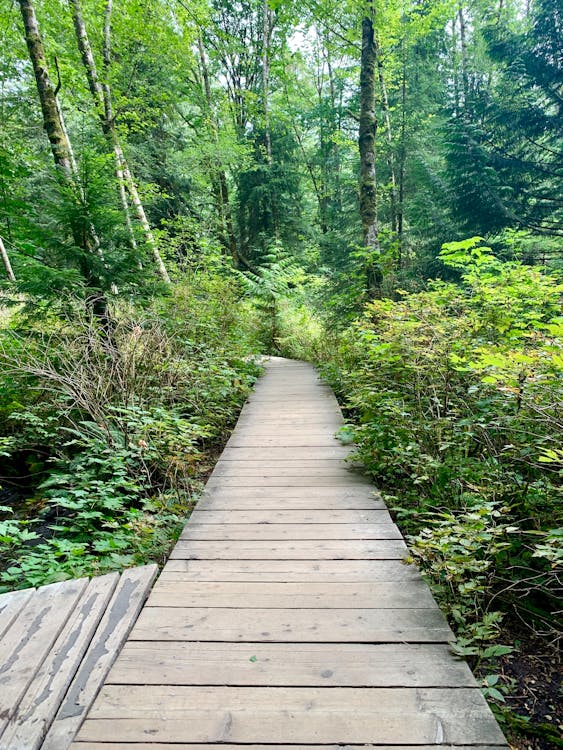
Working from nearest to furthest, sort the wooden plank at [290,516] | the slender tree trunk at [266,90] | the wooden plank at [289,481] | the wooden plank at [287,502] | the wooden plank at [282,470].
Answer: the wooden plank at [290,516], the wooden plank at [287,502], the wooden plank at [289,481], the wooden plank at [282,470], the slender tree trunk at [266,90]

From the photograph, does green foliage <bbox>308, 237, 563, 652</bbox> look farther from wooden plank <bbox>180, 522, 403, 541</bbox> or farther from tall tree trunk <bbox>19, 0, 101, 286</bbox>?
tall tree trunk <bbox>19, 0, 101, 286</bbox>

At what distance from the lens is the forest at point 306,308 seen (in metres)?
2.29

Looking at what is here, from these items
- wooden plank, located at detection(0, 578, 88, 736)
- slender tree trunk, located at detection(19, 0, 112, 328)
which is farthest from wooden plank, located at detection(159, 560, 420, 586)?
slender tree trunk, located at detection(19, 0, 112, 328)

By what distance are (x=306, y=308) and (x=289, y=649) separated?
37.9 ft

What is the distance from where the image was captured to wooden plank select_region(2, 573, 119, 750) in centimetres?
139

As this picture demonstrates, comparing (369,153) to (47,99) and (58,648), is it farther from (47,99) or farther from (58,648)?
(58,648)

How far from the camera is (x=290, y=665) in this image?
5.43 ft

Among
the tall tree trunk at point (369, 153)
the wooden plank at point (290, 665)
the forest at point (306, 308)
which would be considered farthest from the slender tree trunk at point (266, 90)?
the wooden plank at point (290, 665)

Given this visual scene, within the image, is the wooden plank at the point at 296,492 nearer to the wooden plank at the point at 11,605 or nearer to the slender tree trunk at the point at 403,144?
the wooden plank at the point at 11,605

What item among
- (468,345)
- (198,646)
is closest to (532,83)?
(468,345)

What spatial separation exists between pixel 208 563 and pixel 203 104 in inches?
761

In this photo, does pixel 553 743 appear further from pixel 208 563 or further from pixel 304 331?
pixel 304 331

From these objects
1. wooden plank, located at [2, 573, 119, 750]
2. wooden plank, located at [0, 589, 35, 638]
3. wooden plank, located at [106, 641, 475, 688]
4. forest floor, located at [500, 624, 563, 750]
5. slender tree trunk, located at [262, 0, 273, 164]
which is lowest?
forest floor, located at [500, 624, 563, 750]

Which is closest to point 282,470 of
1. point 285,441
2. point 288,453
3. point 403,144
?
point 288,453
